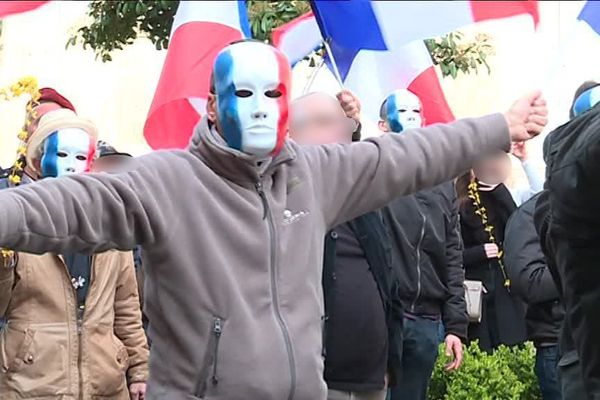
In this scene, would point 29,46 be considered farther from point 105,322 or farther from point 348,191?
point 348,191

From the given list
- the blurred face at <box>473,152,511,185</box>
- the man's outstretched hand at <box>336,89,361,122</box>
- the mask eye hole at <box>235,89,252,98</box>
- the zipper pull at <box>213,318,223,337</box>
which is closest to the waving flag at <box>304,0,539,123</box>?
the man's outstretched hand at <box>336,89,361,122</box>

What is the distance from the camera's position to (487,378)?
735 cm

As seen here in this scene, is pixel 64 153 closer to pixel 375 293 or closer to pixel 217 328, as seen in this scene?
pixel 375 293

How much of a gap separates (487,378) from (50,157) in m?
3.47

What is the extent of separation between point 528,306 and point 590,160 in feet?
8.42

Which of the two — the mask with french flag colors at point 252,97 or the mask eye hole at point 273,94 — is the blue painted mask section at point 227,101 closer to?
the mask with french flag colors at point 252,97

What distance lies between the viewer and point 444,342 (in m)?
7.02

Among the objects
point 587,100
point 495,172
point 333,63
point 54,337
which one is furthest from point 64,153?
point 495,172

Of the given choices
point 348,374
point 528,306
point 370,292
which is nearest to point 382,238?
point 370,292

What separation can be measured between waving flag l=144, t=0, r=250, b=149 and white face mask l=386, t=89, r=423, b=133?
3.11ft

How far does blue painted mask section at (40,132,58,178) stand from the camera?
5.04 metres

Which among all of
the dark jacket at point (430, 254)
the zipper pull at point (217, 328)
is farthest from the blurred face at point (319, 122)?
the zipper pull at point (217, 328)

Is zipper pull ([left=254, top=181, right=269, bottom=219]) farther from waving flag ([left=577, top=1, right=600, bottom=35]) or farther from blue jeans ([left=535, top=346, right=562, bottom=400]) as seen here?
blue jeans ([left=535, top=346, right=562, bottom=400])

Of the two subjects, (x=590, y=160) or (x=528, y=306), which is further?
(x=528, y=306)
